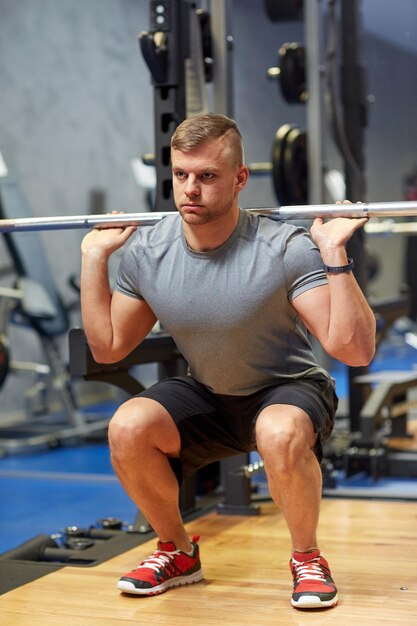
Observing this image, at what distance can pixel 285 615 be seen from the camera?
2277mm

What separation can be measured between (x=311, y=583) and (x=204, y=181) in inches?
37.4

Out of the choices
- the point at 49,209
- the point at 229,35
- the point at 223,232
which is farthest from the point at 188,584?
the point at 49,209

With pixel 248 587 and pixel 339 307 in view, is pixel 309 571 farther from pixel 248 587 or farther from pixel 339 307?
pixel 339 307

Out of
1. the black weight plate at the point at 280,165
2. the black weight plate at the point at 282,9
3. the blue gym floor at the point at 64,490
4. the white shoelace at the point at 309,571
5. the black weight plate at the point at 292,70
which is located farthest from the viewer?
the black weight plate at the point at 282,9

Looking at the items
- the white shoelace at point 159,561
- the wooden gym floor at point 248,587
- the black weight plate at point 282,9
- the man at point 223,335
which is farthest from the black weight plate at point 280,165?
the white shoelace at point 159,561

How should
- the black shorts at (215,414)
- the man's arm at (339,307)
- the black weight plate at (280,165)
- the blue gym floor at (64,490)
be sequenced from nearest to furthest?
1. the man's arm at (339,307)
2. the black shorts at (215,414)
3. the blue gym floor at (64,490)
4. the black weight plate at (280,165)

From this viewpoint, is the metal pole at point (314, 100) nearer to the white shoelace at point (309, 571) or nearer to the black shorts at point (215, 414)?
the black shorts at point (215, 414)

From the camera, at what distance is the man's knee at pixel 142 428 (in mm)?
2408

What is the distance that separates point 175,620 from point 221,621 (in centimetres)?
11

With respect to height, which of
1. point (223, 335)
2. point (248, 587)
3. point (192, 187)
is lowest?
point (248, 587)

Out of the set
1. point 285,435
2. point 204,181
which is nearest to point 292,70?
point 204,181

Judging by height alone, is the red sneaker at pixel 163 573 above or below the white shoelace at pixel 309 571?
below

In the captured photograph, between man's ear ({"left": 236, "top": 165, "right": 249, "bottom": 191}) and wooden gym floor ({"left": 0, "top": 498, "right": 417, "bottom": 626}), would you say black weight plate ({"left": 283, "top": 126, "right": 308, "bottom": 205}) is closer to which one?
wooden gym floor ({"left": 0, "top": 498, "right": 417, "bottom": 626})

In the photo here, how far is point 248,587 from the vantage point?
2521mm
